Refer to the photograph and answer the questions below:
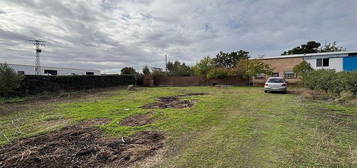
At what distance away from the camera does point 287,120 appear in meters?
5.23

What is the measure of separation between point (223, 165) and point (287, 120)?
3.72 m

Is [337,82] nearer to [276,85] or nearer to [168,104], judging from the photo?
[276,85]

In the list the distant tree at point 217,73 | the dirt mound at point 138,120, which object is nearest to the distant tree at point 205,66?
Answer: the distant tree at point 217,73

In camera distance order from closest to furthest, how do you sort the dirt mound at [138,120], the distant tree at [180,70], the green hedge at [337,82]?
the dirt mound at [138,120] → the green hedge at [337,82] → the distant tree at [180,70]

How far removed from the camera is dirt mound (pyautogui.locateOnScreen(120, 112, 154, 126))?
508 cm

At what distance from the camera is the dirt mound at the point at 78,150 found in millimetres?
2860

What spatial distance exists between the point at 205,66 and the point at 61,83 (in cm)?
1713

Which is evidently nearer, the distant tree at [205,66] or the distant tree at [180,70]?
the distant tree at [205,66]

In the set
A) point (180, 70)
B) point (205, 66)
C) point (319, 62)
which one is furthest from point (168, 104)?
point (319, 62)

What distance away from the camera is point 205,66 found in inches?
950

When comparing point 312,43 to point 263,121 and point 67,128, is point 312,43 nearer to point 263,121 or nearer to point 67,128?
point 263,121

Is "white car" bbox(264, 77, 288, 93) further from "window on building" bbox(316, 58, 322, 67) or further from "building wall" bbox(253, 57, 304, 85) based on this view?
"window on building" bbox(316, 58, 322, 67)

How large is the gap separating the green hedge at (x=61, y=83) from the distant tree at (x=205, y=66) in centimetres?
1127

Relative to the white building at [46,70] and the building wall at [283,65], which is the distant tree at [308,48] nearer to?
the building wall at [283,65]
